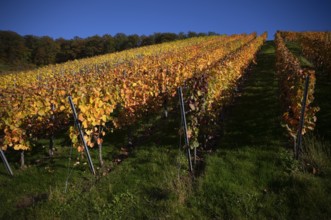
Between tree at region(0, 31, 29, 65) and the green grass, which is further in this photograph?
tree at region(0, 31, 29, 65)

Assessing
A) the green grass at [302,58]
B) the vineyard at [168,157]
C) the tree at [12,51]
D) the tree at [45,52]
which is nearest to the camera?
the vineyard at [168,157]

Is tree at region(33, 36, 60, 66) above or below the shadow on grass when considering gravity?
above

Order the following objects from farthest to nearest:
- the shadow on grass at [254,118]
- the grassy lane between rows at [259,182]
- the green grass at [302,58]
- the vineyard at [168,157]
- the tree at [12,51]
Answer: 1. the tree at [12,51]
2. the green grass at [302,58]
3. the shadow on grass at [254,118]
4. the vineyard at [168,157]
5. the grassy lane between rows at [259,182]

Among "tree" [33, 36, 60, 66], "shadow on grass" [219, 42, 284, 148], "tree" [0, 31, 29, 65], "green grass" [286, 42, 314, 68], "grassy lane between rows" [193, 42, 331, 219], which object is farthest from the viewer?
"tree" [33, 36, 60, 66]

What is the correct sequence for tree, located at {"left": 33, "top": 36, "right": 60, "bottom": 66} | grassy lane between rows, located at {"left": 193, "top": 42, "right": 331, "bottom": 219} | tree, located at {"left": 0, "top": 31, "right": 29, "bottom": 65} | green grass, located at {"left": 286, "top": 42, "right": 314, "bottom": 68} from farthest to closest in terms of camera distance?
1. tree, located at {"left": 33, "top": 36, "right": 60, "bottom": 66}
2. tree, located at {"left": 0, "top": 31, "right": 29, "bottom": 65}
3. green grass, located at {"left": 286, "top": 42, "right": 314, "bottom": 68}
4. grassy lane between rows, located at {"left": 193, "top": 42, "right": 331, "bottom": 219}

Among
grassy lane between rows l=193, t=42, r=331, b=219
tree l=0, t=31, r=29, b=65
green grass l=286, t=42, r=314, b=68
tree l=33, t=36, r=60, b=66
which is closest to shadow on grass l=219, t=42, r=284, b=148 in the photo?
grassy lane between rows l=193, t=42, r=331, b=219

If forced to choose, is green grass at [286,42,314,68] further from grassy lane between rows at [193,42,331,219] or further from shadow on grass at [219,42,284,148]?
grassy lane between rows at [193,42,331,219]

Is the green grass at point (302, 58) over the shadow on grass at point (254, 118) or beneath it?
over

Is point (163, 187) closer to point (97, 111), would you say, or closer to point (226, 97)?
point (97, 111)

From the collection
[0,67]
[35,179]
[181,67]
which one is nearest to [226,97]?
[181,67]

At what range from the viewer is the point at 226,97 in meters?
8.91

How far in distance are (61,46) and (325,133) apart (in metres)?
75.3

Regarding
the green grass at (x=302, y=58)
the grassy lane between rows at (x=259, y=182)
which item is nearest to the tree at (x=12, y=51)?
the green grass at (x=302, y=58)

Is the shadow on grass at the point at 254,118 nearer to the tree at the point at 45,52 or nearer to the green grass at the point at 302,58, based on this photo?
the green grass at the point at 302,58
